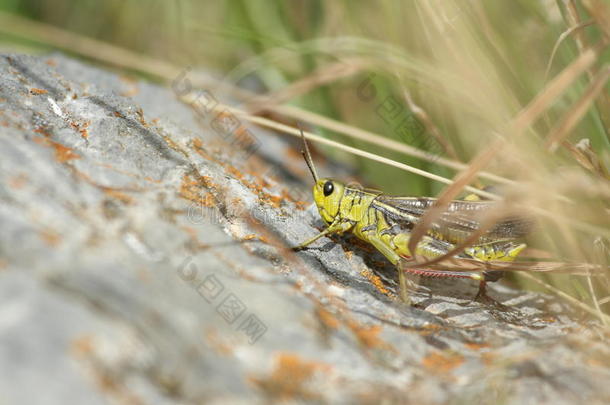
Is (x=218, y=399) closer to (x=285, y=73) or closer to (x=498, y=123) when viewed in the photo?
(x=498, y=123)

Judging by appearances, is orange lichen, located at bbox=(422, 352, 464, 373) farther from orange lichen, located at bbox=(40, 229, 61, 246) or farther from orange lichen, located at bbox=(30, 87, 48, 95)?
orange lichen, located at bbox=(30, 87, 48, 95)

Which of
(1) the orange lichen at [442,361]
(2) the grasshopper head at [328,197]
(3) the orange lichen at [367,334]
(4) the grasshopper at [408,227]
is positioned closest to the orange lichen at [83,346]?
(3) the orange lichen at [367,334]

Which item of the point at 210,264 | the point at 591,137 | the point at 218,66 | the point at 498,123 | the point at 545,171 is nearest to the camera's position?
the point at 210,264

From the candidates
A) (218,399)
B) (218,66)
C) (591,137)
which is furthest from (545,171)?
(218,66)

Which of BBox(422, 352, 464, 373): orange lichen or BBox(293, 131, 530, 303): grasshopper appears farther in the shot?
BBox(293, 131, 530, 303): grasshopper

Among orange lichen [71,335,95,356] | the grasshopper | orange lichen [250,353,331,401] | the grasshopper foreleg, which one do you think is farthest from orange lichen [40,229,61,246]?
the grasshopper foreleg

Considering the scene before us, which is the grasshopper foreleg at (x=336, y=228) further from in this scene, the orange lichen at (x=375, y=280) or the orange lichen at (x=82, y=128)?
the orange lichen at (x=82, y=128)
